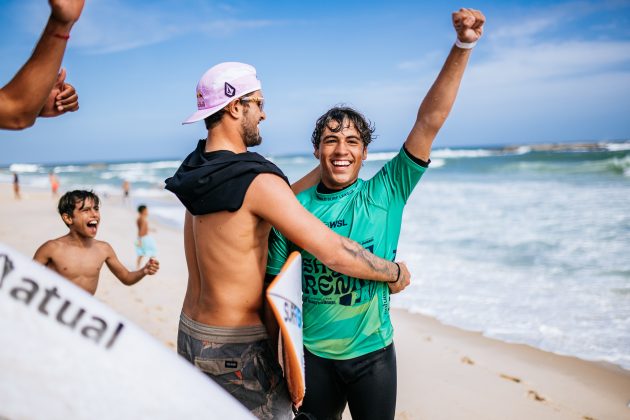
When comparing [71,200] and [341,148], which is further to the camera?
[71,200]

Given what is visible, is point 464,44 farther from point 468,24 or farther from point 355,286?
point 355,286

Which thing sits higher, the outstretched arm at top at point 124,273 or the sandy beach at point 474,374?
the outstretched arm at top at point 124,273

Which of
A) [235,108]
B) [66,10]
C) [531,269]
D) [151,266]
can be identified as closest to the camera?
[66,10]

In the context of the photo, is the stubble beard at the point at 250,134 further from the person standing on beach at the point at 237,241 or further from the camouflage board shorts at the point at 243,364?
the camouflage board shorts at the point at 243,364

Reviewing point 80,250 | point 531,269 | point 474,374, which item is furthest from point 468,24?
point 531,269

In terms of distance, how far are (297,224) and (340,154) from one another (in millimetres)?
631

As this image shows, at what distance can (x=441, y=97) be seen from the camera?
2.20 metres

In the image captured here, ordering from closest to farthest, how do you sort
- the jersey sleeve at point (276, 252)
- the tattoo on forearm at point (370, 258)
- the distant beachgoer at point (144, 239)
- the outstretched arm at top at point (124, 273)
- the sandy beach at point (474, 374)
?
the tattoo on forearm at point (370, 258), the jersey sleeve at point (276, 252), the outstretched arm at top at point (124, 273), the sandy beach at point (474, 374), the distant beachgoer at point (144, 239)

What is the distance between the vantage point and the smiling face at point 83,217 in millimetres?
3721

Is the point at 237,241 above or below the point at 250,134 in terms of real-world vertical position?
below

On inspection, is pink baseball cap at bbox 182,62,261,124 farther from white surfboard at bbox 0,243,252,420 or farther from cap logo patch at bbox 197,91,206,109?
white surfboard at bbox 0,243,252,420

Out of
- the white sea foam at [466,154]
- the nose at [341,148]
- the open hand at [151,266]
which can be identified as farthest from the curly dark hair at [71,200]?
the white sea foam at [466,154]

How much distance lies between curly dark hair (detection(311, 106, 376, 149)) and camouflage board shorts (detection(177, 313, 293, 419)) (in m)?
1.06

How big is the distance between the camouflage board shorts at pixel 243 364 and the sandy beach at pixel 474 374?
2.43 metres
